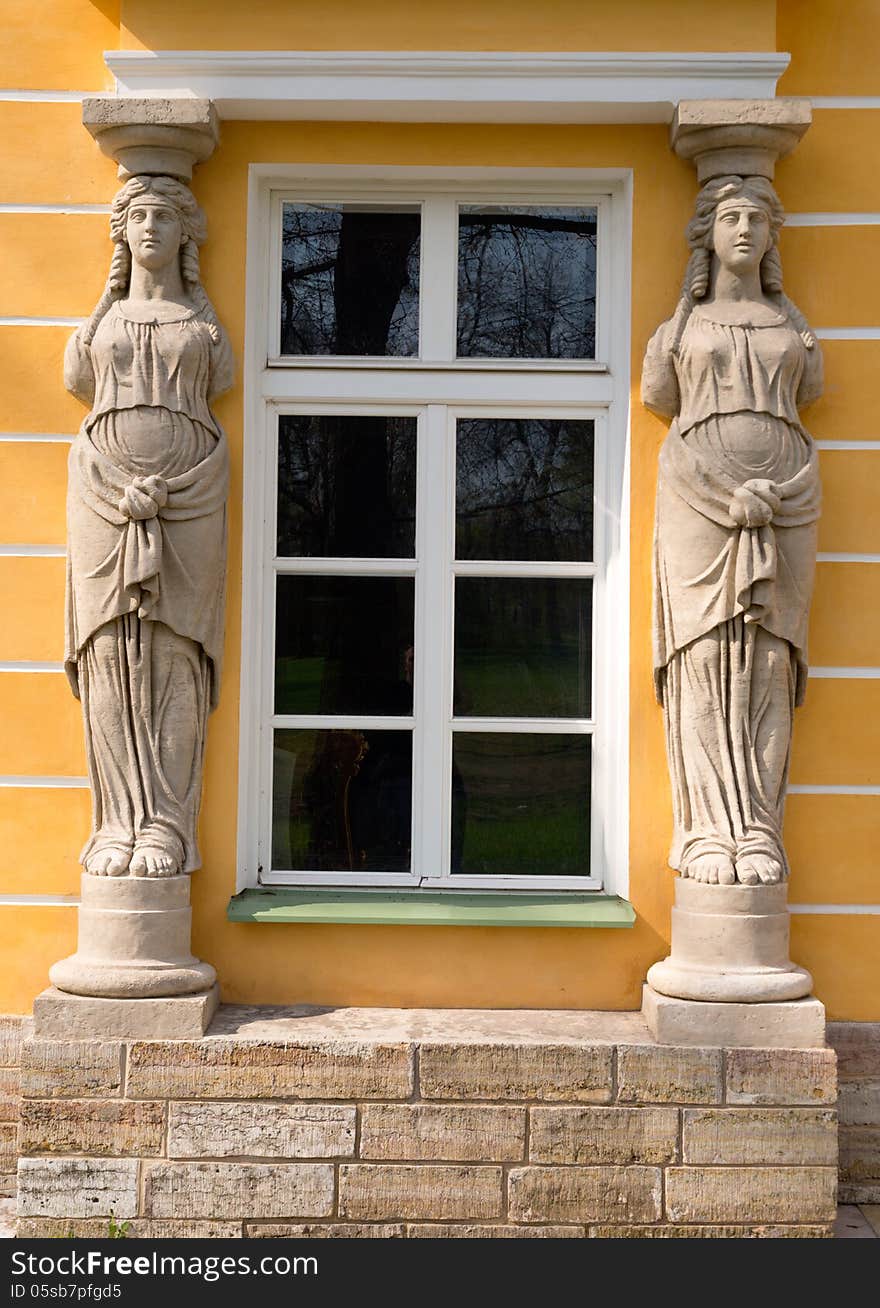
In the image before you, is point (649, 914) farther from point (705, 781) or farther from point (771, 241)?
point (771, 241)

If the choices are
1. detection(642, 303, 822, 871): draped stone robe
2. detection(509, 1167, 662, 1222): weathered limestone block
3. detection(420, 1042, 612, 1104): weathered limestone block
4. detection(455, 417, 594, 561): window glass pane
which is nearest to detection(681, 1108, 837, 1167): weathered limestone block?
detection(509, 1167, 662, 1222): weathered limestone block

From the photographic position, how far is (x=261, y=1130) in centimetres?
409

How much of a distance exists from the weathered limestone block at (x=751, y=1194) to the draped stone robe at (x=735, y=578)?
2.88 feet

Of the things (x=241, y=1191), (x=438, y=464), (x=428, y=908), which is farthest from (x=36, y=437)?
(x=241, y=1191)

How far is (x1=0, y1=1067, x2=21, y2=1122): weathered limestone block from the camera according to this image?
14.7 feet

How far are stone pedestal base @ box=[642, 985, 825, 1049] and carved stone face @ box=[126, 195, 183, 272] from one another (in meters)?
2.72

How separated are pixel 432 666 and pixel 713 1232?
6.21 feet

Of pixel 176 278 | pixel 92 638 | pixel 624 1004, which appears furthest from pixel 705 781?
pixel 176 278

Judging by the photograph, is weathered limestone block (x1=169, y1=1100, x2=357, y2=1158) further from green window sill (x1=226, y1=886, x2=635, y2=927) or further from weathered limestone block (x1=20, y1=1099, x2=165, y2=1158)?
green window sill (x1=226, y1=886, x2=635, y2=927)

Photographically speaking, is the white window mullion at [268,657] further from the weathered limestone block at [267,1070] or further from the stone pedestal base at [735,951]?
the stone pedestal base at [735,951]

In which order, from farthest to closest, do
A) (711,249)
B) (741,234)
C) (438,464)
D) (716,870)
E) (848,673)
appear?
1. (438,464)
2. (848,673)
3. (711,249)
4. (741,234)
5. (716,870)

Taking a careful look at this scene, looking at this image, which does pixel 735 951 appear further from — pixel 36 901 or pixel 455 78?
pixel 455 78

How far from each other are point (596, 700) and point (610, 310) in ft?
4.19

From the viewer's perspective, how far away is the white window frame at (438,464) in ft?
15.0
